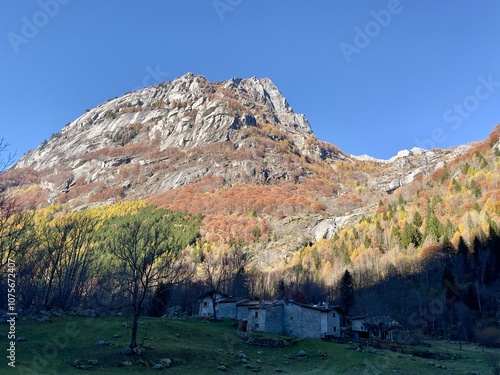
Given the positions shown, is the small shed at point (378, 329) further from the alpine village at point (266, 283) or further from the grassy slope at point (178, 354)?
the grassy slope at point (178, 354)

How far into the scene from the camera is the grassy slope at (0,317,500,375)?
80.9 feet

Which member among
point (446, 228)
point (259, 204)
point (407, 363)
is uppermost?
point (259, 204)

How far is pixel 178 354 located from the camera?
94.5ft

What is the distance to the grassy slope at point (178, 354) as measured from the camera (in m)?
24.7

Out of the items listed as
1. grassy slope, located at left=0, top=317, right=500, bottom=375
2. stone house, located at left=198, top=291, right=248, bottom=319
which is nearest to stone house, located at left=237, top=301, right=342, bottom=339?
stone house, located at left=198, top=291, right=248, bottom=319

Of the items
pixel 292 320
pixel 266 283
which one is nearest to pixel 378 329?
pixel 292 320

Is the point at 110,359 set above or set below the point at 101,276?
below

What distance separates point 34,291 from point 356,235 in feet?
329

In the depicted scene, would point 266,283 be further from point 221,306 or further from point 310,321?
point 310,321

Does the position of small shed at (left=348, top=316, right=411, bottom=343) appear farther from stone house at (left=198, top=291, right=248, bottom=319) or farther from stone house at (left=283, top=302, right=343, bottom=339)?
stone house at (left=198, top=291, right=248, bottom=319)

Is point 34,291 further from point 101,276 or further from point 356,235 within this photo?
point 356,235

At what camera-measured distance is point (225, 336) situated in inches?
1609

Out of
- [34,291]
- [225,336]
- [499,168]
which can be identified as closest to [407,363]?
[225,336]

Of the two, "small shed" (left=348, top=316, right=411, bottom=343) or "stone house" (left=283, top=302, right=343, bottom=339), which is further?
"small shed" (left=348, top=316, right=411, bottom=343)
